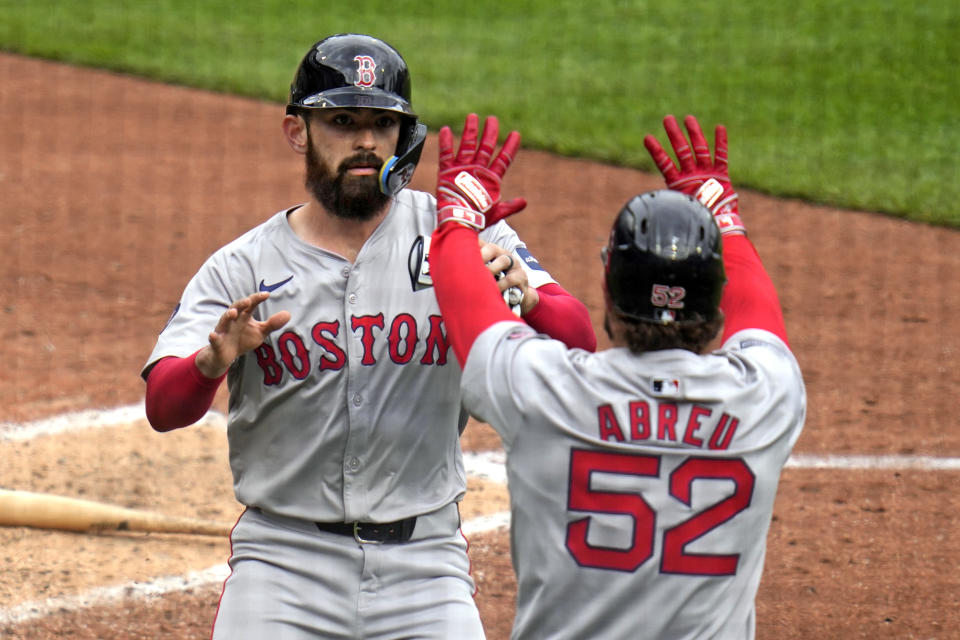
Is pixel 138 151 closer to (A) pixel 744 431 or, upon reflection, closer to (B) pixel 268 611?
(B) pixel 268 611

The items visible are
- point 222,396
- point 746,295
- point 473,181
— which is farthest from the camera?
point 222,396

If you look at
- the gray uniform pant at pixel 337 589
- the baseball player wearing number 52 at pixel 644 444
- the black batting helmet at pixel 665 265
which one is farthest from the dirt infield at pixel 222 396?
the black batting helmet at pixel 665 265

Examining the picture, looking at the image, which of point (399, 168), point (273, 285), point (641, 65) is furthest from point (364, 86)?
point (641, 65)

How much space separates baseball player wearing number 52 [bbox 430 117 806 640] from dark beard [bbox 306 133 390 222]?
35.1 inches

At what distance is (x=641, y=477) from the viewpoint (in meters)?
2.45

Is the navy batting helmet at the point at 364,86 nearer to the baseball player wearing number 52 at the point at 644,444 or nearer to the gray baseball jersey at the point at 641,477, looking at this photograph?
the baseball player wearing number 52 at the point at 644,444

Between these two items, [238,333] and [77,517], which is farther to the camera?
[77,517]

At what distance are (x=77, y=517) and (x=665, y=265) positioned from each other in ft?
10.3

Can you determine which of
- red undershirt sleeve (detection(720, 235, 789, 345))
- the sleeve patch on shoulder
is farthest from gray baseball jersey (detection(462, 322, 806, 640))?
the sleeve patch on shoulder

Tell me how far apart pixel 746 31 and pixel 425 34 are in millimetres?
3374

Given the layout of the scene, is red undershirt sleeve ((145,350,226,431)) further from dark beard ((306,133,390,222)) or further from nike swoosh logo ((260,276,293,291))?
dark beard ((306,133,390,222))

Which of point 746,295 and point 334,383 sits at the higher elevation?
point 746,295

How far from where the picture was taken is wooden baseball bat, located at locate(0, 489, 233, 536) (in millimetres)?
4965

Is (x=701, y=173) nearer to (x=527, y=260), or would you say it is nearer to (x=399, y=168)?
(x=527, y=260)
